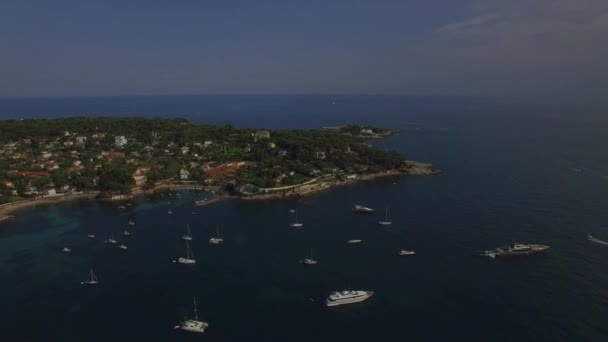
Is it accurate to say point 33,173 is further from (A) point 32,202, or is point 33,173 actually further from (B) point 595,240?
(B) point 595,240

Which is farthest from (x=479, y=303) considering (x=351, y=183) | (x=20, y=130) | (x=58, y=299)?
(x=20, y=130)

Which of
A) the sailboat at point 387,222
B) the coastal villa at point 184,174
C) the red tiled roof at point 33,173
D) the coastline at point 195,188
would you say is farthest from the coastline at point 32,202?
the sailboat at point 387,222

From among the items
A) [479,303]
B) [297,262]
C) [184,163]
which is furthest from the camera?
[184,163]

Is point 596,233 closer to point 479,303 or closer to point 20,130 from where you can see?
point 479,303

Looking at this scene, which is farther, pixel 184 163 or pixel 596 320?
pixel 184 163

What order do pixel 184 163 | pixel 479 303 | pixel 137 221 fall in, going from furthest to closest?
pixel 184 163
pixel 137 221
pixel 479 303

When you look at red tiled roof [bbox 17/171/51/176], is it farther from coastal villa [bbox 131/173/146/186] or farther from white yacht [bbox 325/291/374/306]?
white yacht [bbox 325/291/374/306]

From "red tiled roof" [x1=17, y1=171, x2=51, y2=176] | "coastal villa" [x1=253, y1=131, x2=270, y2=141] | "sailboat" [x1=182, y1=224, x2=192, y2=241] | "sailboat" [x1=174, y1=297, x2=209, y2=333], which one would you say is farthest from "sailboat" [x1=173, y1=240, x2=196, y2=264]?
"coastal villa" [x1=253, y1=131, x2=270, y2=141]
